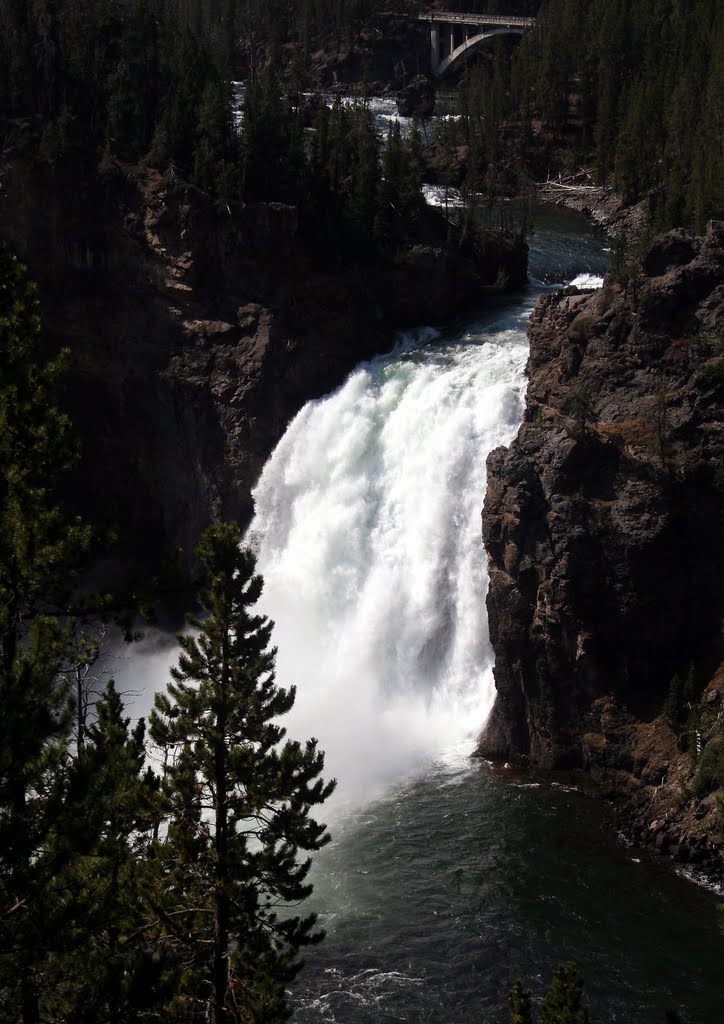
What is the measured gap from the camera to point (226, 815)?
20.8 meters

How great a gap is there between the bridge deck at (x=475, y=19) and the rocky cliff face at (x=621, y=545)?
9293cm

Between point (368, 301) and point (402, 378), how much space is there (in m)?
7.10

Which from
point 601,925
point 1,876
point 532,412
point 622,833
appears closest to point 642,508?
point 532,412

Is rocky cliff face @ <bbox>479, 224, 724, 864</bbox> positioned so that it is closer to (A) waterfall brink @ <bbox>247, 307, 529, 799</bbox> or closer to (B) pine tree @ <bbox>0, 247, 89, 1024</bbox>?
(A) waterfall brink @ <bbox>247, 307, 529, 799</bbox>

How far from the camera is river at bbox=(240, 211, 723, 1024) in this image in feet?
88.6

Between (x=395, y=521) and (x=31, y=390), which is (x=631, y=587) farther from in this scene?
(x=31, y=390)

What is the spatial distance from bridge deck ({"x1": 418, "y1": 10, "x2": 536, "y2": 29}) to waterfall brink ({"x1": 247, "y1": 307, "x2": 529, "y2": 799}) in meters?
84.4

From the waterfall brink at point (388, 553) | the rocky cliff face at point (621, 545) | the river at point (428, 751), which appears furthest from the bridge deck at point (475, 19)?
the rocky cliff face at point (621, 545)

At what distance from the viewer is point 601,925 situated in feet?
93.8

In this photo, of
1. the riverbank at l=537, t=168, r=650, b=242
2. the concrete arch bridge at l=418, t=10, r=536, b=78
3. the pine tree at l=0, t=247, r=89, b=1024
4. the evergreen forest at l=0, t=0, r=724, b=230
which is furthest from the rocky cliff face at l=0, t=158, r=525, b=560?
the concrete arch bridge at l=418, t=10, r=536, b=78

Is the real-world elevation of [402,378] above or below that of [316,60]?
below

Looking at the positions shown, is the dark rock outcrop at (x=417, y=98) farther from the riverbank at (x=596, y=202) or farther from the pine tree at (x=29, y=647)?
the pine tree at (x=29, y=647)

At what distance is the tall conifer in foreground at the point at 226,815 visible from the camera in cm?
1978

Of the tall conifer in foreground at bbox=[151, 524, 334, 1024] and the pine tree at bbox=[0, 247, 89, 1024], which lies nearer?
the pine tree at bbox=[0, 247, 89, 1024]
